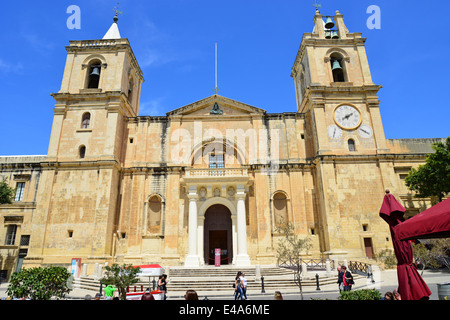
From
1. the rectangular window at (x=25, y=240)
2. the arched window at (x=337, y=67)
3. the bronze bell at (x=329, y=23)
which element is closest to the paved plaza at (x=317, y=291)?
the rectangular window at (x=25, y=240)

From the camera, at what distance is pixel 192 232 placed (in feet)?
79.3

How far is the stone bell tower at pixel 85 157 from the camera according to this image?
23.9 m

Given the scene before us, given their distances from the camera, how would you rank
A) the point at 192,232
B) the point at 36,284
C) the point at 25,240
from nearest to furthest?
1. the point at 36,284
2. the point at 192,232
3. the point at 25,240

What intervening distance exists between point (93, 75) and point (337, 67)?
24.4 meters

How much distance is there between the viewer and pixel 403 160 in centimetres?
2662

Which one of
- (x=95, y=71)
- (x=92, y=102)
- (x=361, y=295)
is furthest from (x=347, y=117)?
(x=95, y=71)

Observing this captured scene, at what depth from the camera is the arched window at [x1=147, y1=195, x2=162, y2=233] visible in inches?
1018

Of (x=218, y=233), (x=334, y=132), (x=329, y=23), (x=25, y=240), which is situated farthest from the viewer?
(x=329, y=23)

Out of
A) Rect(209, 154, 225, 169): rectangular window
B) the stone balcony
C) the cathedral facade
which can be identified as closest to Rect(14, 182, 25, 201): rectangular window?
the cathedral facade

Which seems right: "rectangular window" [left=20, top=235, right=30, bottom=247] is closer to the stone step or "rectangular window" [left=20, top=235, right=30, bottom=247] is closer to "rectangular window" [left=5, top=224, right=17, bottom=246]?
"rectangular window" [left=5, top=224, right=17, bottom=246]

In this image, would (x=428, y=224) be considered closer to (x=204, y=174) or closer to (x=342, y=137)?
(x=204, y=174)

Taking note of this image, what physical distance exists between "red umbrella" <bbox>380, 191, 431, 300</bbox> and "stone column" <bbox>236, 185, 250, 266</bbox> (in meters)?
16.7

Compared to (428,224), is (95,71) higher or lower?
higher
